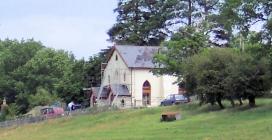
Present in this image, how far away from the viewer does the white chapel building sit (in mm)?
84062

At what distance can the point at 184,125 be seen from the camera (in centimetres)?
3600

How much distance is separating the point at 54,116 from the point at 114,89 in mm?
24444

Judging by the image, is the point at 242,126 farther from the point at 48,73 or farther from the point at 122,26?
the point at 48,73

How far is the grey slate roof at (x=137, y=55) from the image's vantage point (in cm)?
8375

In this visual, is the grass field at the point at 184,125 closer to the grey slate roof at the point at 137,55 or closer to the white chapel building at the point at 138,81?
the grey slate roof at the point at 137,55

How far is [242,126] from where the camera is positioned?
105ft

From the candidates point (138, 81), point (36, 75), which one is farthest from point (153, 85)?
point (36, 75)

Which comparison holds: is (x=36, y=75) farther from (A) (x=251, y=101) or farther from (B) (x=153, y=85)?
(A) (x=251, y=101)

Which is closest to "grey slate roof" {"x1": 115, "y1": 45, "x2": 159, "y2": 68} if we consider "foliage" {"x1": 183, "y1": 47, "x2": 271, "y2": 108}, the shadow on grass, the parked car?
the parked car

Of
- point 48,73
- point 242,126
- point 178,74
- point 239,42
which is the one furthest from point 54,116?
point 48,73

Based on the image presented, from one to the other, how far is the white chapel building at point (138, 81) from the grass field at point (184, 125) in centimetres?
2950

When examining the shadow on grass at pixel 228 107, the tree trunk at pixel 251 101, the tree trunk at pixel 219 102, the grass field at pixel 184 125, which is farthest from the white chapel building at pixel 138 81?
the tree trunk at pixel 251 101

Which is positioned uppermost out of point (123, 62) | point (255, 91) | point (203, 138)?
point (123, 62)

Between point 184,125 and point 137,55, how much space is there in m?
49.3
